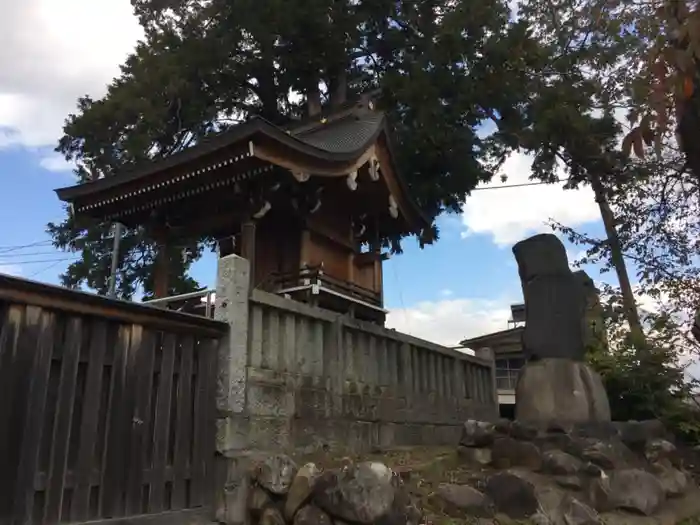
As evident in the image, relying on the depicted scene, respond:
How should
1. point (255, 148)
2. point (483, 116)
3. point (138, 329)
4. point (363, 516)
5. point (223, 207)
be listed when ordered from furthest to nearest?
point (483, 116) → point (223, 207) → point (255, 148) → point (138, 329) → point (363, 516)

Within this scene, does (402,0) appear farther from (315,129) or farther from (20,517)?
(20,517)

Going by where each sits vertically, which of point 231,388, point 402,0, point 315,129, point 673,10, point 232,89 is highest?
point 402,0

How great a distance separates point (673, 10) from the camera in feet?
7.90

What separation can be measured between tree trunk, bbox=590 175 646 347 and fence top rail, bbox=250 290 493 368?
3927 mm

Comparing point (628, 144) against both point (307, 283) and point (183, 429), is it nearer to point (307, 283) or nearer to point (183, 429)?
point (183, 429)

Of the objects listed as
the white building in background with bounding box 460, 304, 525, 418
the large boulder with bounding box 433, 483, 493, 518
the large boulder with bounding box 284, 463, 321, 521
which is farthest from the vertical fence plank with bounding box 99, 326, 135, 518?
the white building in background with bounding box 460, 304, 525, 418

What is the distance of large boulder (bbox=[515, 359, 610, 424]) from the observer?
738 centimetres

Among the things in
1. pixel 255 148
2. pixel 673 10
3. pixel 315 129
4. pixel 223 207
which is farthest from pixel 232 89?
pixel 673 10

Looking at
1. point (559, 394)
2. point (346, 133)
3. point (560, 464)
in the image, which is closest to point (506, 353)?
point (346, 133)

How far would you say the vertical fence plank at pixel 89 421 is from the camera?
466cm

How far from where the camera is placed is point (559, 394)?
7.51m

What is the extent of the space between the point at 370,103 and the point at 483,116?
4.24 meters

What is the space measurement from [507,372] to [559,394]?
60.5 ft

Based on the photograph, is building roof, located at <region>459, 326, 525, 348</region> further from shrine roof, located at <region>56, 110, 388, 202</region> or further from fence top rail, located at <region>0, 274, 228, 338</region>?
fence top rail, located at <region>0, 274, 228, 338</region>
